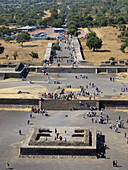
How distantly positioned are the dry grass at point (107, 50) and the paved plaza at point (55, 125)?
26.4 m

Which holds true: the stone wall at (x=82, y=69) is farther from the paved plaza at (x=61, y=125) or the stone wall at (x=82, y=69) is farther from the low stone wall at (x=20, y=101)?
the low stone wall at (x=20, y=101)

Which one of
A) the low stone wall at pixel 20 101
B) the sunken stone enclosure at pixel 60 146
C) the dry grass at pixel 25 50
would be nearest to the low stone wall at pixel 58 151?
the sunken stone enclosure at pixel 60 146

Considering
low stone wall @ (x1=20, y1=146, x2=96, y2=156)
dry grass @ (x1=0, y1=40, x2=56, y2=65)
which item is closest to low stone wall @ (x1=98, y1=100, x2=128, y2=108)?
low stone wall @ (x1=20, y1=146, x2=96, y2=156)

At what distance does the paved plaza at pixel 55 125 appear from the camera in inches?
1249

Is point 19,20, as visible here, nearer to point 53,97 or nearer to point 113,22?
point 113,22

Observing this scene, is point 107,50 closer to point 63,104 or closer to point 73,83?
point 73,83

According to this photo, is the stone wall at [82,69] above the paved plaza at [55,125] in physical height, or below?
above

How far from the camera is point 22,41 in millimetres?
96938

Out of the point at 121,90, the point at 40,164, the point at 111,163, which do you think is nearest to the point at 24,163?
the point at 40,164

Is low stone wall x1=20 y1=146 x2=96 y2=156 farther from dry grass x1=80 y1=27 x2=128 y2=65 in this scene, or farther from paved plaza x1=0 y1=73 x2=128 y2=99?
dry grass x1=80 y1=27 x2=128 y2=65

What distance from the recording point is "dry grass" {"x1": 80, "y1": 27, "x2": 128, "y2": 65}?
77062mm

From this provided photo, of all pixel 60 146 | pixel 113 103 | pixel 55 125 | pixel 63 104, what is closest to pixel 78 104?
pixel 63 104

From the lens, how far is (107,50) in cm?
8744

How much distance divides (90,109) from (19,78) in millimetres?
15644
